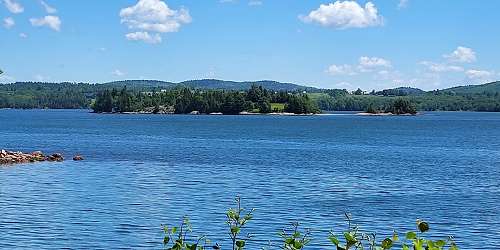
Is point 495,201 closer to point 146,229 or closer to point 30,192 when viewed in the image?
point 146,229

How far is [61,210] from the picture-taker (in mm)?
36250

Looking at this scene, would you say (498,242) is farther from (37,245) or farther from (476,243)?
(37,245)

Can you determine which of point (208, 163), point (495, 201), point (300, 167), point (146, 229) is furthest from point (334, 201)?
point (208, 163)

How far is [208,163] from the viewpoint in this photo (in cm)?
6869

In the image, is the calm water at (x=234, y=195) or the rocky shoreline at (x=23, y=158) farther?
the rocky shoreline at (x=23, y=158)

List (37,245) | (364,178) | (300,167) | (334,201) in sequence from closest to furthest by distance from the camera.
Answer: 1. (37,245)
2. (334,201)
3. (364,178)
4. (300,167)

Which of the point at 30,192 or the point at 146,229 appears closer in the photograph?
the point at 146,229

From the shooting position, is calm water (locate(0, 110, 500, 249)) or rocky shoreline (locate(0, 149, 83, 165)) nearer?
calm water (locate(0, 110, 500, 249))

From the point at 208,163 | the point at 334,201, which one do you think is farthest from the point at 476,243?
the point at 208,163

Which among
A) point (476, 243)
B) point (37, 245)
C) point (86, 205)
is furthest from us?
point (86, 205)

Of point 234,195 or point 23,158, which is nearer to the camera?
point 234,195

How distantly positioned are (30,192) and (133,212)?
35.6ft

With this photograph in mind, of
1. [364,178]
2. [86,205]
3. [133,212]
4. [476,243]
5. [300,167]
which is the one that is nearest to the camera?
[476,243]

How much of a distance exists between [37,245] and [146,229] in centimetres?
502
